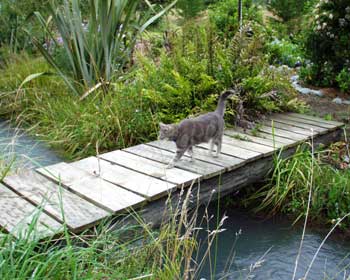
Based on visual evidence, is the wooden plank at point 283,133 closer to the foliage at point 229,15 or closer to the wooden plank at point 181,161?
the wooden plank at point 181,161

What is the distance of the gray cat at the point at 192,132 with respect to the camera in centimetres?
349

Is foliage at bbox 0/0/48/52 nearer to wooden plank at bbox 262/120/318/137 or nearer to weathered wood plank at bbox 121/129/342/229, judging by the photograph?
wooden plank at bbox 262/120/318/137

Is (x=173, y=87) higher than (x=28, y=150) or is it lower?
higher

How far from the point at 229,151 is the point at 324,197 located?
939mm

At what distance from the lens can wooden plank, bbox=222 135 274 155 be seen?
13.2 ft

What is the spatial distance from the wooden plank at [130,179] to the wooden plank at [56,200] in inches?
13.0

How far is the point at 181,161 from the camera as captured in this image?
3719 mm

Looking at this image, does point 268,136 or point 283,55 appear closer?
point 268,136

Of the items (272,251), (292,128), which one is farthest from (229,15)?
(272,251)

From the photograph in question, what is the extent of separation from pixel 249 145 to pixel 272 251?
105cm

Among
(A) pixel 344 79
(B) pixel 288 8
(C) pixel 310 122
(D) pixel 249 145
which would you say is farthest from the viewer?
(B) pixel 288 8

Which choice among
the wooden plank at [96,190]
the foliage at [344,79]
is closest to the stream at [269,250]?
the wooden plank at [96,190]

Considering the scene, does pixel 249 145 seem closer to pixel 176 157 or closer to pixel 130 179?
pixel 176 157

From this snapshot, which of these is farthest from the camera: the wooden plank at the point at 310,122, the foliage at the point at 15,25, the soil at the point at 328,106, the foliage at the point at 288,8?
the foliage at the point at 288,8
